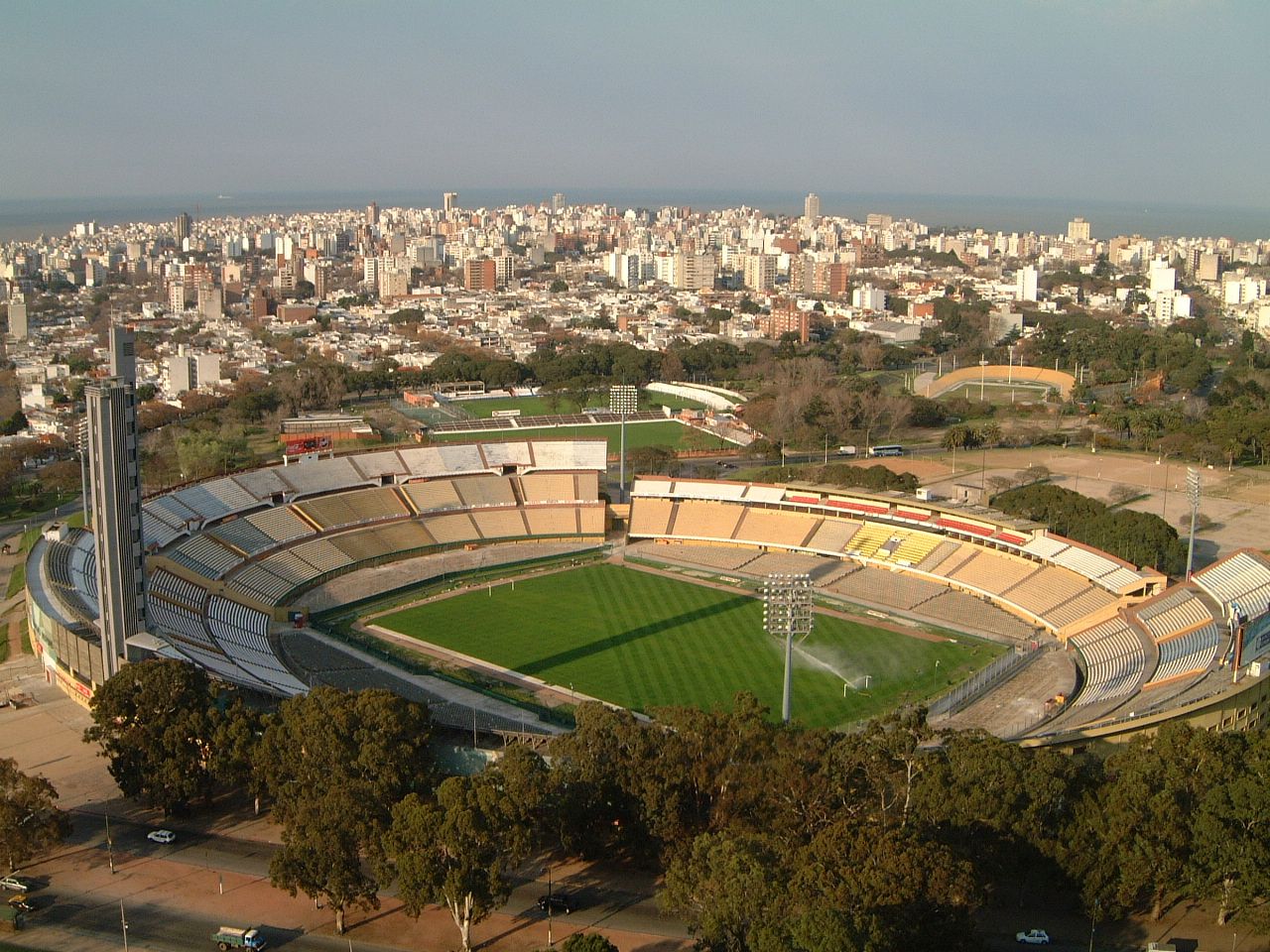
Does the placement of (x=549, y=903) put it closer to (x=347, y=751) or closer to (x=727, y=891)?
(x=727, y=891)

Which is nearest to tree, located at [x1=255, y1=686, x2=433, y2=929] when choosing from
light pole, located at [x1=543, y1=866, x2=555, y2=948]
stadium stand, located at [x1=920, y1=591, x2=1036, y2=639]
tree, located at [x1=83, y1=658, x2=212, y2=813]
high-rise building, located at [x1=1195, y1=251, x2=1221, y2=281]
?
tree, located at [x1=83, y1=658, x2=212, y2=813]

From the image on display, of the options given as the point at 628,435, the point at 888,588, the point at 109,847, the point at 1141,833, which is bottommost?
the point at 109,847

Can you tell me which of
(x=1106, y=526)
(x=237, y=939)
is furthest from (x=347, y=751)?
(x=1106, y=526)

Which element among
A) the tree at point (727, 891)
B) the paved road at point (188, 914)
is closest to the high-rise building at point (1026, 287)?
the paved road at point (188, 914)

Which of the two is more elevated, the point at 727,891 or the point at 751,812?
the point at 727,891

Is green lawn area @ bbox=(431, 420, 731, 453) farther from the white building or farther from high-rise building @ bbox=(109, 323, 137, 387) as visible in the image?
the white building

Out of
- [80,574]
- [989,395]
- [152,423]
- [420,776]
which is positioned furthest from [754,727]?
[989,395]

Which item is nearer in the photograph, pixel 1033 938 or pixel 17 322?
pixel 1033 938

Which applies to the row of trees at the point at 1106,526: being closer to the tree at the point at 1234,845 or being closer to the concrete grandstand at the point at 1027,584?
the concrete grandstand at the point at 1027,584
